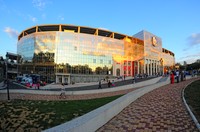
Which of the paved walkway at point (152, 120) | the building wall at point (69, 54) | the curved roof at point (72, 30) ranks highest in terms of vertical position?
the curved roof at point (72, 30)

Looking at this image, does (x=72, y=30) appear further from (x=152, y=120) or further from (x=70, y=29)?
(x=152, y=120)

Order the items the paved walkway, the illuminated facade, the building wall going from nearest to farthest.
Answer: the paved walkway < the building wall < the illuminated facade

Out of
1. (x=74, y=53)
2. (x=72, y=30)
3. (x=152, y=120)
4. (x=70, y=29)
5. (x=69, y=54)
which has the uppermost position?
(x=70, y=29)

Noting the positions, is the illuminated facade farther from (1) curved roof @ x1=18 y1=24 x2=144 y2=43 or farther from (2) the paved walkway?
(2) the paved walkway

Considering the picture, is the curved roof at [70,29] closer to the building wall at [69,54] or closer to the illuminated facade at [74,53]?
the illuminated facade at [74,53]

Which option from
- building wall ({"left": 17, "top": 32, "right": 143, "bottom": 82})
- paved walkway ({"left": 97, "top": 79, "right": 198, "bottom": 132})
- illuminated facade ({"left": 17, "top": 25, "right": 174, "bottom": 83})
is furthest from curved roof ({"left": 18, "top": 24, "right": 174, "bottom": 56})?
paved walkway ({"left": 97, "top": 79, "right": 198, "bottom": 132})

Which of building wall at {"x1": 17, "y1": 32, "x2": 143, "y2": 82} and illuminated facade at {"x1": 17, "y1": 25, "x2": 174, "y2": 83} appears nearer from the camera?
building wall at {"x1": 17, "y1": 32, "x2": 143, "y2": 82}

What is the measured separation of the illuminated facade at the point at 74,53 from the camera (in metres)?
61.0

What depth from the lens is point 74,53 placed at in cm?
6284

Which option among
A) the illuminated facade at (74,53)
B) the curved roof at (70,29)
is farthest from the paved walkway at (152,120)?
the curved roof at (70,29)

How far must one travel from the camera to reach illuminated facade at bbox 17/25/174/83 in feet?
200

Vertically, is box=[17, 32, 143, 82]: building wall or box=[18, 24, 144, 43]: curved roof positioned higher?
box=[18, 24, 144, 43]: curved roof

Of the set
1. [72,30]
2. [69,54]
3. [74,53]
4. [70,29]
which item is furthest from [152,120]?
[70,29]

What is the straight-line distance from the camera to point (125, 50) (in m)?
74.8
